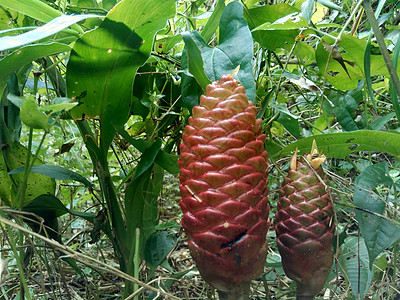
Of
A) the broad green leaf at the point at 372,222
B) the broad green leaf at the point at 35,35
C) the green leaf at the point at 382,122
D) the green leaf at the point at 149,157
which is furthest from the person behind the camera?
the green leaf at the point at 382,122

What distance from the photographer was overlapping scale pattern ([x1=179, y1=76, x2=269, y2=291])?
49cm

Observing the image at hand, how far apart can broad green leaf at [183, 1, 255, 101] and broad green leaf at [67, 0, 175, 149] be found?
0.08 meters

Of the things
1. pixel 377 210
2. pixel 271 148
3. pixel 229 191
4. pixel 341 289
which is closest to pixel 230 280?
pixel 229 191

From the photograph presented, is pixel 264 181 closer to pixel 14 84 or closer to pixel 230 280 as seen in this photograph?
pixel 230 280

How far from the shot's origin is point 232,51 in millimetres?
636

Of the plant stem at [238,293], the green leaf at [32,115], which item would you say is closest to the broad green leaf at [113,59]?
the green leaf at [32,115]

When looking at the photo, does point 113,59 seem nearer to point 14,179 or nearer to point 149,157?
point 149,157

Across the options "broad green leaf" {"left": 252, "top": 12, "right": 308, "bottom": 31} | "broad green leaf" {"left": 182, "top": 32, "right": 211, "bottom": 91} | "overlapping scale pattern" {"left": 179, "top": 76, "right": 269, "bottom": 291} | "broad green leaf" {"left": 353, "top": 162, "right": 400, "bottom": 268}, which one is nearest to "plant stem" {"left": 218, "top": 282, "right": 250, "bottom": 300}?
"overlapping scale pattern" {"left": 179, "top": 76, "right": 269, "bottom": 291}

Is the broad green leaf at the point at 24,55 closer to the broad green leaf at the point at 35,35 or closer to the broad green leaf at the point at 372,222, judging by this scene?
the broad green leaf at the point at 35,35

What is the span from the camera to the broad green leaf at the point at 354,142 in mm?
633

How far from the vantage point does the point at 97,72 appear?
670mm

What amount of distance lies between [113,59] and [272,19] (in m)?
0.41

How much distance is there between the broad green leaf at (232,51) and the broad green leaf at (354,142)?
16 centimetres

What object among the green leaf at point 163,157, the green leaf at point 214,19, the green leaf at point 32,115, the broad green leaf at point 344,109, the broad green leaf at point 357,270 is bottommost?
the broad green leaf at point 357,270
